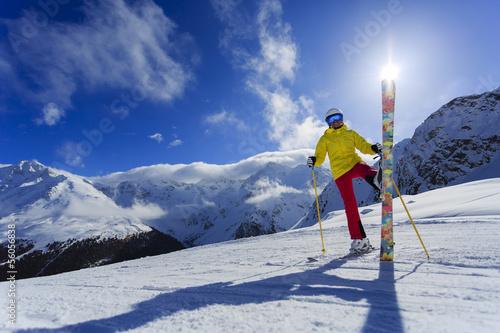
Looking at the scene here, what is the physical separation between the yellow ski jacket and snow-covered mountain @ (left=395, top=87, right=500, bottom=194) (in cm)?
7321

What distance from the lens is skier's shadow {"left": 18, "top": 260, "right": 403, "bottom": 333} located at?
169 centimetres

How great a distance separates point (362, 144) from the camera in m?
4.55

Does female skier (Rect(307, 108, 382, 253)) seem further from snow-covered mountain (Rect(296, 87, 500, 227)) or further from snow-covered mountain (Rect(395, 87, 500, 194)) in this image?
snow-covered mountain (Rect(395, 87, 500, 194))

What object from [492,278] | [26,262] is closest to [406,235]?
[492,278]

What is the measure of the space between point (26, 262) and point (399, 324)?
191m

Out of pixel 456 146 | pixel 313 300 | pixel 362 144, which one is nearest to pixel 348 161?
pixel 362 144

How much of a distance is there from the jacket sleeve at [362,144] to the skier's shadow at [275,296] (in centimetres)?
207

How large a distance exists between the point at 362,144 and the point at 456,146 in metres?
85.1

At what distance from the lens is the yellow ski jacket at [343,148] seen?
15.1ft

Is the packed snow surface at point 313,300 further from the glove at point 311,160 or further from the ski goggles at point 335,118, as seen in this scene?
the ski goggles at point 335,118

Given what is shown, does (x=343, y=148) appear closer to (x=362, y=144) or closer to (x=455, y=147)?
(x=362, y=144)

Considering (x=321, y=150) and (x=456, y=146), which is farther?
(x=456, y=146)

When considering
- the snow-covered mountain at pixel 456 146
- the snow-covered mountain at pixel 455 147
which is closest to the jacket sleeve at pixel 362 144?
the snow-covered mountain at pixel 455 147

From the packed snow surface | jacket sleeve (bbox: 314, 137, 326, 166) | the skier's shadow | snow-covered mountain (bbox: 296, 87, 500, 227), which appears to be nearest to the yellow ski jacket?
jacket sleeve (bbox: 314, 137, 326, 166)
